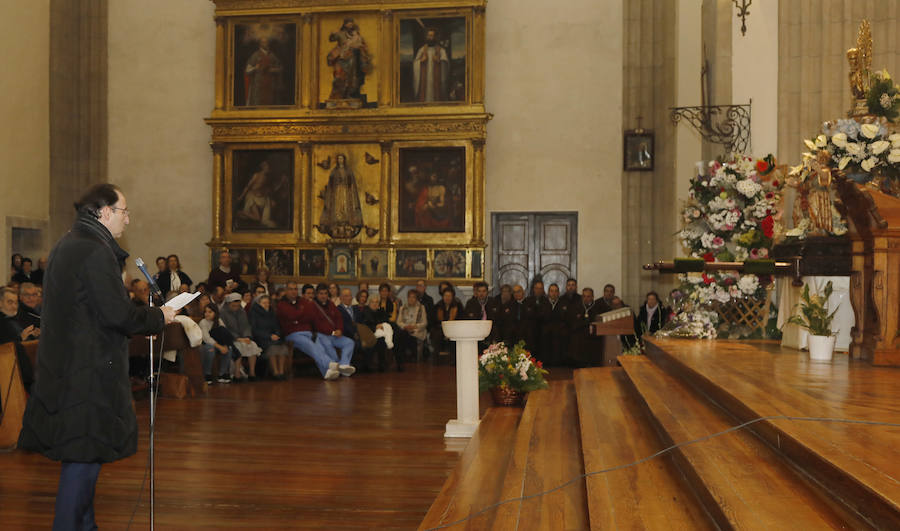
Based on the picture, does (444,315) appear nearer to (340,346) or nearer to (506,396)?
(340,346)

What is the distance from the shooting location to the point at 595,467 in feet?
14.5

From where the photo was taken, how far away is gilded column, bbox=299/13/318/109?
647 inches

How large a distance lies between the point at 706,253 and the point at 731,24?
3.60 metres

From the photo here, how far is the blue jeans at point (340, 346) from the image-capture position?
1241 centimetres

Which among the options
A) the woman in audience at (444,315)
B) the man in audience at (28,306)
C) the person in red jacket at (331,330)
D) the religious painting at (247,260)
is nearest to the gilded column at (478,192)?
the woman in audience at (444,315)

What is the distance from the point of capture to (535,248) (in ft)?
53.7

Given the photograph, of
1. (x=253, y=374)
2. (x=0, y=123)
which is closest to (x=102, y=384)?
(x=253, y=374)

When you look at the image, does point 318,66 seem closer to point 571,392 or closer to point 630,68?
point 630,68

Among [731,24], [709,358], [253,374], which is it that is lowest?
[253,374]

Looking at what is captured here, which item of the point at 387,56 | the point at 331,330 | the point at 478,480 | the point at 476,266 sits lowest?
the point at 478,480

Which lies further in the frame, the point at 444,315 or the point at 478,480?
the point at 444,315

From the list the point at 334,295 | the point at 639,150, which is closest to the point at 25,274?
the point at 334,295

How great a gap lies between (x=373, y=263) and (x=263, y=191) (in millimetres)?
2552

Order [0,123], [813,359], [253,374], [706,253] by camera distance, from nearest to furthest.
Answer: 1. [813,359]
2. [706,253]
3. [253,374]
4. [0,123]
